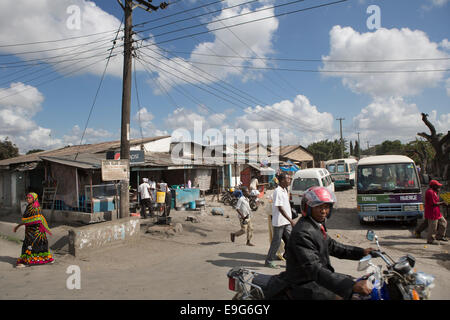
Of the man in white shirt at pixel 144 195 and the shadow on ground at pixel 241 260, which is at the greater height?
the man in white shirt at pixel 144 195

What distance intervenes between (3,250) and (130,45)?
708 cm

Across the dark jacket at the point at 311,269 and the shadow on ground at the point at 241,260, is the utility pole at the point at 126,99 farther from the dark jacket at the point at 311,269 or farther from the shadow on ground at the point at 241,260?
the dark jacket at the point at 311,269

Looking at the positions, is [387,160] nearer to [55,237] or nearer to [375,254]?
[375,254]

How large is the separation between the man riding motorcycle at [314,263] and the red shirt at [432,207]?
6562 millimetres

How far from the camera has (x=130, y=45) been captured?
956 centimetres

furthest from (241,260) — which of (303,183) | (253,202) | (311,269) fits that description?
(253,202)

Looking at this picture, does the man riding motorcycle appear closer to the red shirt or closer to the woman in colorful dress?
the woman in colorful dress

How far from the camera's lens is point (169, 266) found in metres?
6.45

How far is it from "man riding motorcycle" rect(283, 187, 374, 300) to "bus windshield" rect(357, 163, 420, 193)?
832cm

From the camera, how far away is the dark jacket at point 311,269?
2.43m

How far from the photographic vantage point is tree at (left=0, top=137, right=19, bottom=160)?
31.0 meters

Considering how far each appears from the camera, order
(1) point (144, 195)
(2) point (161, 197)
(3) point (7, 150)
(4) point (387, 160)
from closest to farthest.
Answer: (4) point (387, 160) → (1) point (144, 195) → (2) point (161, 197) → (3) point (7, 150)

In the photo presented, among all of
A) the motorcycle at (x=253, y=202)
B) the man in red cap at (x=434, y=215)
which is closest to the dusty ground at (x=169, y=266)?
the man in red cap at (x=434, y=215)

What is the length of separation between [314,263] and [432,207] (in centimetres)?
697
